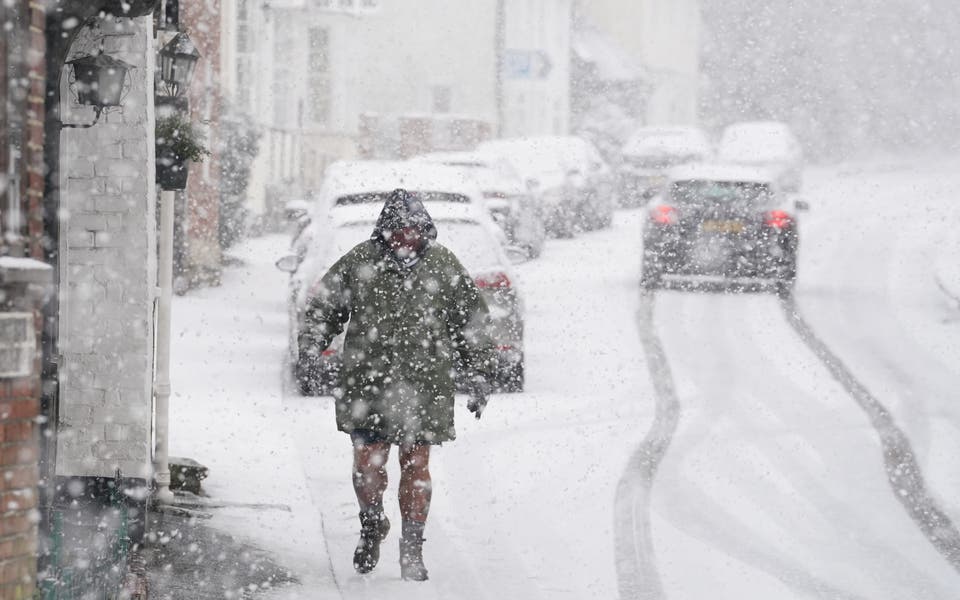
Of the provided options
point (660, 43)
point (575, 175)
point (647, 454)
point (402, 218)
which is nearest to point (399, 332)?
point (402, 218)

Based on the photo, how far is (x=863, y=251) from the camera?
2478cm

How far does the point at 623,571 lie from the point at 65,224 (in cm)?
295

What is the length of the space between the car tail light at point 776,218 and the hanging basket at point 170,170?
1130cm

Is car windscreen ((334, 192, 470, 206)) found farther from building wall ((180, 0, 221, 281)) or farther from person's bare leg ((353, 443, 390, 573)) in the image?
person's bare leg ((353, 443, 390, 573))

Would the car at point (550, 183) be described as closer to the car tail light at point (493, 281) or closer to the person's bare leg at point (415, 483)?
the car tail light at point (493, 281)

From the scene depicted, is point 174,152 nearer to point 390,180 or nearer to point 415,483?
point 415,483

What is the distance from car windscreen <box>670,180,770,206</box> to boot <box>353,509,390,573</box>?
1189 cm

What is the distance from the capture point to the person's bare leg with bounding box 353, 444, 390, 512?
683cm

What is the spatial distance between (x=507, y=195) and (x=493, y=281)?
11360 mm

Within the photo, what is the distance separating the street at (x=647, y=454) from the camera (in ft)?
23.9

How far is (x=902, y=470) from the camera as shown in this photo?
382 inches

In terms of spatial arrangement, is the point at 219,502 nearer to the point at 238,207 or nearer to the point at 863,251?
the point at 238,207

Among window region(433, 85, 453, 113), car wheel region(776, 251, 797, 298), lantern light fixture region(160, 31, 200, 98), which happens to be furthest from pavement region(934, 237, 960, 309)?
window region(433, 85, 453, 113)

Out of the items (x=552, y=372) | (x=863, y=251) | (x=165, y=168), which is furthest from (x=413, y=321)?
(x=863, y=251)
